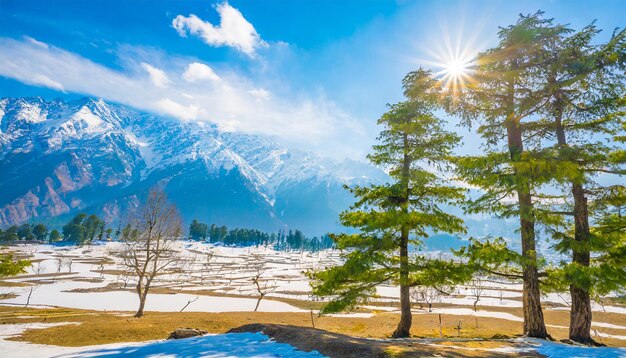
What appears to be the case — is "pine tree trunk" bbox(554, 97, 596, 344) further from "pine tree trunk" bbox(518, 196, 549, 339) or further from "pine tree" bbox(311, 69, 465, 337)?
"pine tree" bbox(311, 69, 465, 337)

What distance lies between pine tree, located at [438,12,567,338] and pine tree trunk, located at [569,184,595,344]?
4.23 feet

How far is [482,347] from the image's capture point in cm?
1210

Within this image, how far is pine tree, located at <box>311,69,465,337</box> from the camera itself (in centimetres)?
1573

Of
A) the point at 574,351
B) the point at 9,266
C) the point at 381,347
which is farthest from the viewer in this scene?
the point at 9,266

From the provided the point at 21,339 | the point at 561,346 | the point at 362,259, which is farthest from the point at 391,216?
the point at 21,339

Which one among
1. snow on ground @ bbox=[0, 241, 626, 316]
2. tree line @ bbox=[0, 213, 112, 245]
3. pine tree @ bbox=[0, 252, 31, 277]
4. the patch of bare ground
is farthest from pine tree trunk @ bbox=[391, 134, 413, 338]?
tree line @ bbox=[0, 213, 112, 245]

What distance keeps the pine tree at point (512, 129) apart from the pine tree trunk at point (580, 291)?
1.29 metres

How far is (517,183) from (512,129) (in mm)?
4323

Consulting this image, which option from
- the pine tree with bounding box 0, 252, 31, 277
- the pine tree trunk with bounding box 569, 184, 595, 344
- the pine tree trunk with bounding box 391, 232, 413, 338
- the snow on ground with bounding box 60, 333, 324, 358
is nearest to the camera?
the snow on ground with bounding box 60, 333, 324, 358

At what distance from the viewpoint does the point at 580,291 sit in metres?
14.2

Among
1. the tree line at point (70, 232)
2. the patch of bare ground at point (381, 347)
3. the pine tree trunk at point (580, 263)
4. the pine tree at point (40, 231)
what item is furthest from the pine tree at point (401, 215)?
the pine tree at point (40, 231)

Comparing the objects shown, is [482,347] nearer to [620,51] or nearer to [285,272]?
[620,51]

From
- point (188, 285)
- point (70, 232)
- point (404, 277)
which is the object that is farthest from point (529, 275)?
point (70, 232)

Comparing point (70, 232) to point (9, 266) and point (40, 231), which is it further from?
point (9, 266)
